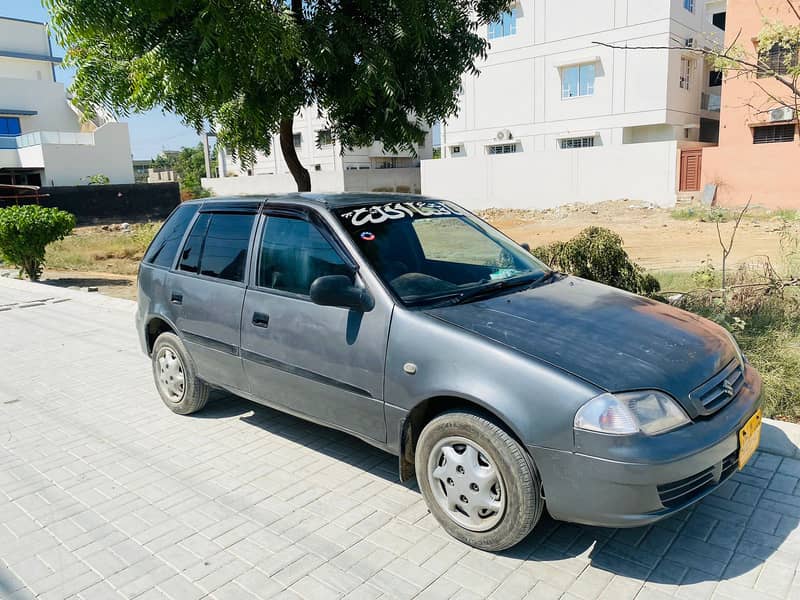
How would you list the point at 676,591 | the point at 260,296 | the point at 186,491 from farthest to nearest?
the point at 260,296, the point at 186,491, the point at 676,591

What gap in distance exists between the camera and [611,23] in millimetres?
31578

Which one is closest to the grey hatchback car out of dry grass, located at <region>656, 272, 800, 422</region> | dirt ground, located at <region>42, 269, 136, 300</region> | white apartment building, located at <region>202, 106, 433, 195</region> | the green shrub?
dry grass, located at <region>656, 272, 800, 422</region>

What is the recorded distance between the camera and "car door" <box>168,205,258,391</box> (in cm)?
452

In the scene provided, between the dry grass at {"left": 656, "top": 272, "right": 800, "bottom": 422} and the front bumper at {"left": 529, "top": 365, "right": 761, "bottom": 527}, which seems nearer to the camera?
the front bumper at {"left": 529, "top": 365, "right": 761, "bottom": 527}

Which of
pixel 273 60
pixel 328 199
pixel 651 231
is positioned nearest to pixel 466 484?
pixel 328 199

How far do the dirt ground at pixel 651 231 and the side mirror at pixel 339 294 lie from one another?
25.1ft

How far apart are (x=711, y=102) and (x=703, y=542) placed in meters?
37.2

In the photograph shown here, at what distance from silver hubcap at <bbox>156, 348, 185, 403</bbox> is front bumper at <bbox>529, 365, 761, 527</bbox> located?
3.38 m

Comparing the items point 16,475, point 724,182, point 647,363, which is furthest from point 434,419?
point 724,182

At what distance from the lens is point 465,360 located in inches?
125

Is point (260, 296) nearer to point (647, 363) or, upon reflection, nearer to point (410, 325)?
point (410, 325)

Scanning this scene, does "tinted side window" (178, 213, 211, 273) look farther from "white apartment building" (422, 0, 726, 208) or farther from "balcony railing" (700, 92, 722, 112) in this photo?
"balcony railing" (700, 92, 722, 112)

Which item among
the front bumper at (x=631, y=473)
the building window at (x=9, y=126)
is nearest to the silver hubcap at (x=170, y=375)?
the front bumper at (x=631, y=473)

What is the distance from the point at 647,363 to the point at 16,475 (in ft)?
13.7
